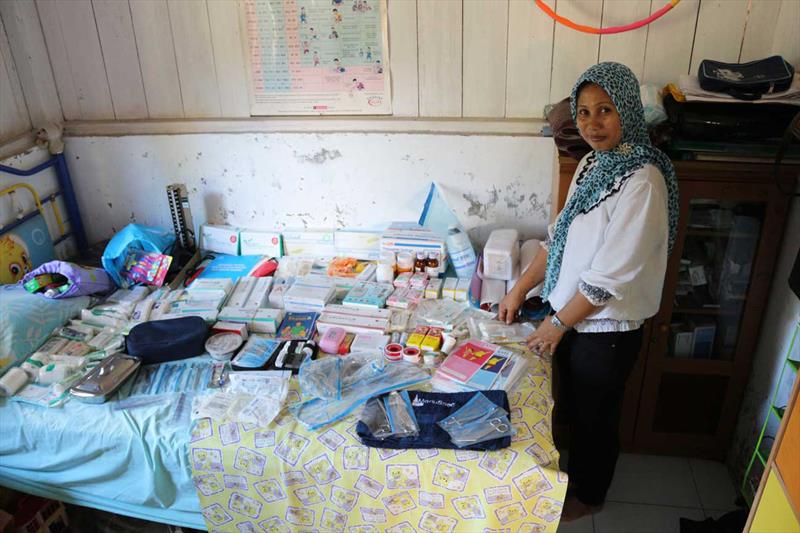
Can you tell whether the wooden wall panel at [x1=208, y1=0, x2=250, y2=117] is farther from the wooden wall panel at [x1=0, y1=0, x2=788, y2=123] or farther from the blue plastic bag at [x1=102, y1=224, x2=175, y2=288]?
the blue plastic bag at [x1=102, y1=224, x2=175, y2=288]

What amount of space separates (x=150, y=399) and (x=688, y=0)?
2149 mm

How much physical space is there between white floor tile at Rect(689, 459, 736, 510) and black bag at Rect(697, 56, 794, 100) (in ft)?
4.44

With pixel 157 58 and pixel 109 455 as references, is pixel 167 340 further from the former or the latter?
pixel 157 58

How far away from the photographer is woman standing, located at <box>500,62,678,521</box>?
4.90ft

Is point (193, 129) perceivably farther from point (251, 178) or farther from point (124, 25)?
point (124, 25)

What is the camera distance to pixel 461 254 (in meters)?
2.27

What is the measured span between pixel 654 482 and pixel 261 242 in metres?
1.82

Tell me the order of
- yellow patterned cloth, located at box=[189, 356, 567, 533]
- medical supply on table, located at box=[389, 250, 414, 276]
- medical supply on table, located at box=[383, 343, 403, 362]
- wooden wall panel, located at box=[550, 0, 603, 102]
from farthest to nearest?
1. medical supply on table, located at box=[389, 250, 414, 276]
2. wooden wall panel, located at box=[550, 0, 603, 102]
3. medical supply on table, located at box=[383, 343, 403, 362]
4. yellow patterned cloth, located at box=[189, 356, 567, 533]

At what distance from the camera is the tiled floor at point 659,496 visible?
2.05 meters

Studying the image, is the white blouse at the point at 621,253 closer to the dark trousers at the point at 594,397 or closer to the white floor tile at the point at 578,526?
the dark trousers at the point at 594,397

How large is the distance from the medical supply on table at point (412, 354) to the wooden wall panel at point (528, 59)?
39.7 inches

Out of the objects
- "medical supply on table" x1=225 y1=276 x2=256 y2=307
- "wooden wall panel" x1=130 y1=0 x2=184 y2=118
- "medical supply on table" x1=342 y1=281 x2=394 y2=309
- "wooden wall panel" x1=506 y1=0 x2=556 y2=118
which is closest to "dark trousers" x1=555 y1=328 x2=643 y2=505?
"medical supply on table" x1=342 y1=281 x2=394 y2=309

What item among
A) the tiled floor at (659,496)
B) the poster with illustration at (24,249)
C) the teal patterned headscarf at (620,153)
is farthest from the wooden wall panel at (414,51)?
the tiled floor at (659,496)

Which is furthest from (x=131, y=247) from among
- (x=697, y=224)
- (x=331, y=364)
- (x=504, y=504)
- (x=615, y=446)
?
(x=697, y=224)
